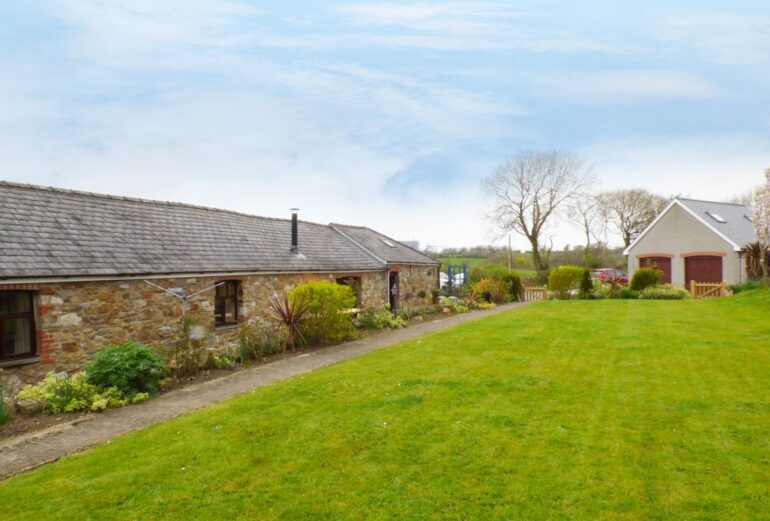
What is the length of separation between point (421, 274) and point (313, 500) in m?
20.5

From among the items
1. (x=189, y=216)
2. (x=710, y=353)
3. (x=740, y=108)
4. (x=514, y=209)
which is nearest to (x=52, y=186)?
(x=189, y=216)

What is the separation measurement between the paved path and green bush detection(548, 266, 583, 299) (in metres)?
14.9

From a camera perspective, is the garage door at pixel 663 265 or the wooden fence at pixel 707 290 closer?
the wooden fence at pixel 707 290

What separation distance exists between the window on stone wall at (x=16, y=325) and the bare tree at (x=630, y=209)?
47.9 metres

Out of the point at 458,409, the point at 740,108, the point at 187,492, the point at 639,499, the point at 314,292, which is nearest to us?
the point at 639,499

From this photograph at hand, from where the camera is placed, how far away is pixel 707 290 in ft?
79.7

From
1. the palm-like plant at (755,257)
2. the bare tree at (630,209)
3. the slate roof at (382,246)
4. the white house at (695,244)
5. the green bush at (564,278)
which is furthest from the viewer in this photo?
the bare tree at (630,209)

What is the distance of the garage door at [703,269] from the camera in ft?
86.4

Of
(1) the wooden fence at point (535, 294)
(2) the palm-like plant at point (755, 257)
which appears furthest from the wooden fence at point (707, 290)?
(1) the wooden fence at point (535, 294)

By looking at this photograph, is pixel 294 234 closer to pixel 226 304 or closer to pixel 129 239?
pixel 226 304

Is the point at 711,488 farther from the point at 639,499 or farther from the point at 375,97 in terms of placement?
the point at 375,97

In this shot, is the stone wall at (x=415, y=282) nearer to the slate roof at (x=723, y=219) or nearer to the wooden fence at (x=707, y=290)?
the wooden fence at (x=707, y=290)

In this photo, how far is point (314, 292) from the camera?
13648mm

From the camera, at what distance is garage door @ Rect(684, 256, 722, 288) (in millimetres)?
26328
